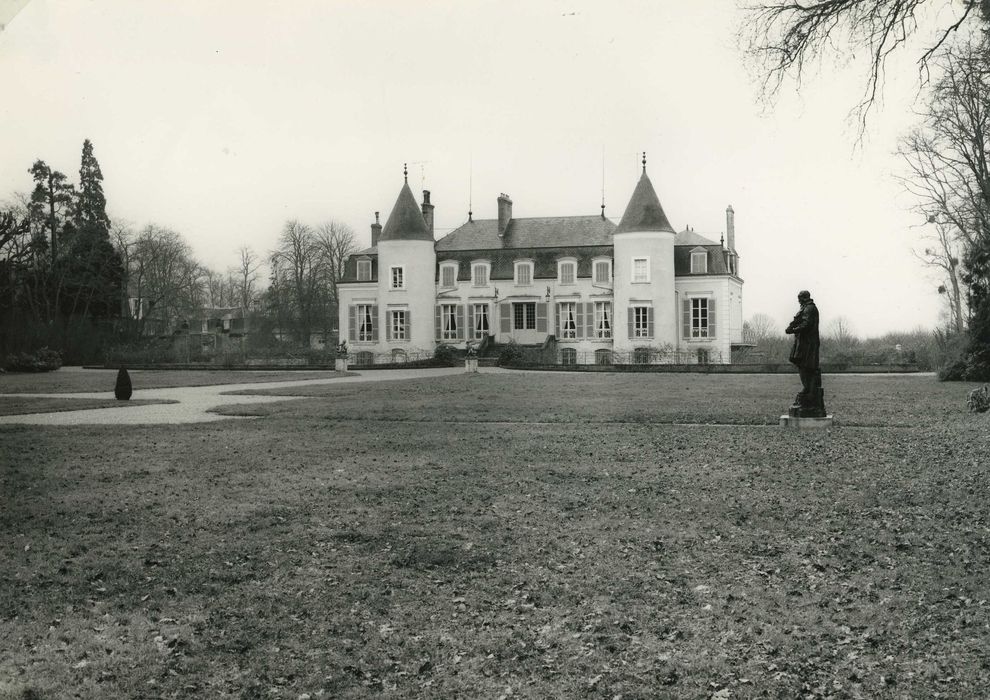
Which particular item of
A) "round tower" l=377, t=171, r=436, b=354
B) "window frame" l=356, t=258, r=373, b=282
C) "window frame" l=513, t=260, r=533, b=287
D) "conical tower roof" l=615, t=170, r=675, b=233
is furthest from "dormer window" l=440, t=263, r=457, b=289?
"conical tower roof" l=615, t=170, r=675, b=233

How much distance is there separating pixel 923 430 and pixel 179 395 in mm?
16118

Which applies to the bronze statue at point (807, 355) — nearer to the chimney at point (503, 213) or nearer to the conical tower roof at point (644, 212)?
the conical tower roof at point (644, 212)

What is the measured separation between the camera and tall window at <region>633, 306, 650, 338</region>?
1729 inches

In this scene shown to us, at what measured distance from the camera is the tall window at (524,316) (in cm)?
4600

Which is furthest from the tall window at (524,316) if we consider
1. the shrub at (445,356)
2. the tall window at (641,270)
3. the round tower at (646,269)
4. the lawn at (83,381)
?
the lawn at (83,381)

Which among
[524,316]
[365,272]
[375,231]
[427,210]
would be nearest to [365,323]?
[365,272]

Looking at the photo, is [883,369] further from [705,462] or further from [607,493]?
[607,493]

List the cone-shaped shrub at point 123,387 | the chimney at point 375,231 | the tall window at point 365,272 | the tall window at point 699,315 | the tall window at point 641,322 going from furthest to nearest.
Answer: the chimney at point 375,231, the tall window at point 365,272, the tall window at point 699,315, the tall window at point 641,322, the cone-shaped shrub at point 123,387

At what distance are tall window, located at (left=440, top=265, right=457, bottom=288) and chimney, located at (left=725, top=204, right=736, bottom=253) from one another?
49.5ft

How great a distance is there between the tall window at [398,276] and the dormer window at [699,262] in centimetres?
1491

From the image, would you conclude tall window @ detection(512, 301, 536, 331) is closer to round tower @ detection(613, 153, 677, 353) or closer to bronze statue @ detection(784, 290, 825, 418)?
round tower @ detection(613, 153, 677, 353)

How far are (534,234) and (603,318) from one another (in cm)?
624

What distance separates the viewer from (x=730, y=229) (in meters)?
49.0

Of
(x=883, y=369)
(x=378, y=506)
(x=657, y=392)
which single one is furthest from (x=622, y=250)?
(x=378, y=506)
